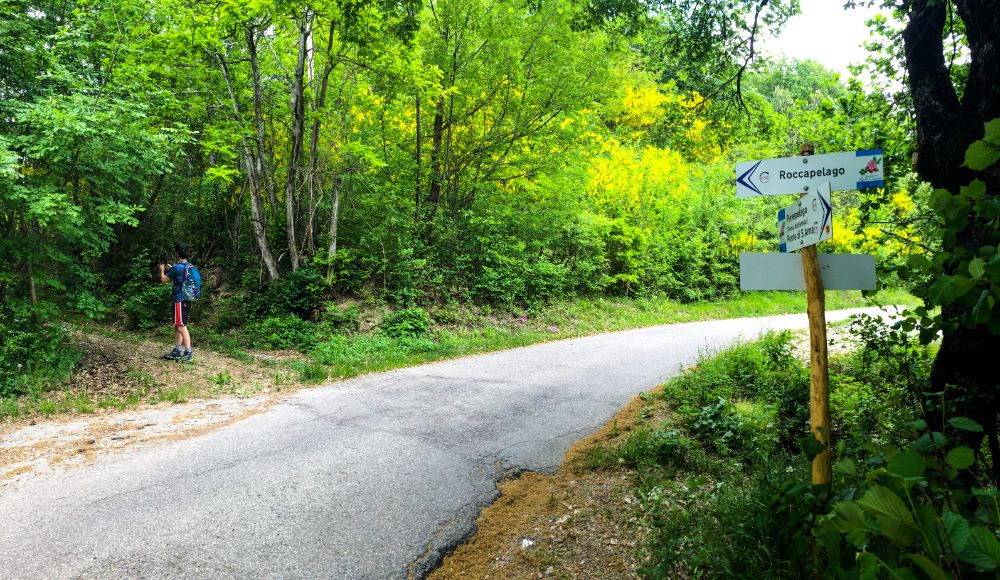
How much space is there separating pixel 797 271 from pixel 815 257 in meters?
0.16

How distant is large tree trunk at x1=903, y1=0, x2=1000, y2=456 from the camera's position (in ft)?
9.64

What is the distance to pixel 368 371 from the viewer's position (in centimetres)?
862

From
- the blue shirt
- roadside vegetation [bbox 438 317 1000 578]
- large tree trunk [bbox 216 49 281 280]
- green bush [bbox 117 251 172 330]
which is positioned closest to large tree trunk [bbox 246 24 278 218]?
large tree trunk [bbox 216 49 281 280]

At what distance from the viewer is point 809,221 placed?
8.57ft

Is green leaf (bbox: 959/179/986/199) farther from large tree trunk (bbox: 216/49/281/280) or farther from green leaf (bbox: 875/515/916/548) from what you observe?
large tree trunk (bbox: 216/49/281/280)

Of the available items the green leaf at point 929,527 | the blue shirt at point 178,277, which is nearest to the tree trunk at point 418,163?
the blue shirt at point 178,277

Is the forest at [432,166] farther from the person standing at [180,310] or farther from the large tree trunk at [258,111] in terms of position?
the person standing at [180,310]

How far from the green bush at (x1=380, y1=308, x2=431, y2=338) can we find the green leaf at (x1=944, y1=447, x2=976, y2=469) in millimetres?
10150

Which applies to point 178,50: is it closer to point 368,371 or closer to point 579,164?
point 368,371

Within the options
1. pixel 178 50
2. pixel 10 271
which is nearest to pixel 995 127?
pixel 10 271

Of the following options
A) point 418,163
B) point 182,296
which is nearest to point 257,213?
point 182,296

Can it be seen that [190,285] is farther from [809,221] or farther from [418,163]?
[809,221]

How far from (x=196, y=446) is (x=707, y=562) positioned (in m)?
4.81

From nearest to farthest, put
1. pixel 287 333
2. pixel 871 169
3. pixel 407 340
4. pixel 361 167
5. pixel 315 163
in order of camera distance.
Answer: pixel 871 169 → pixel 287 333 → pixel 407 340 → pixel 315 163 → pixel 361 167
